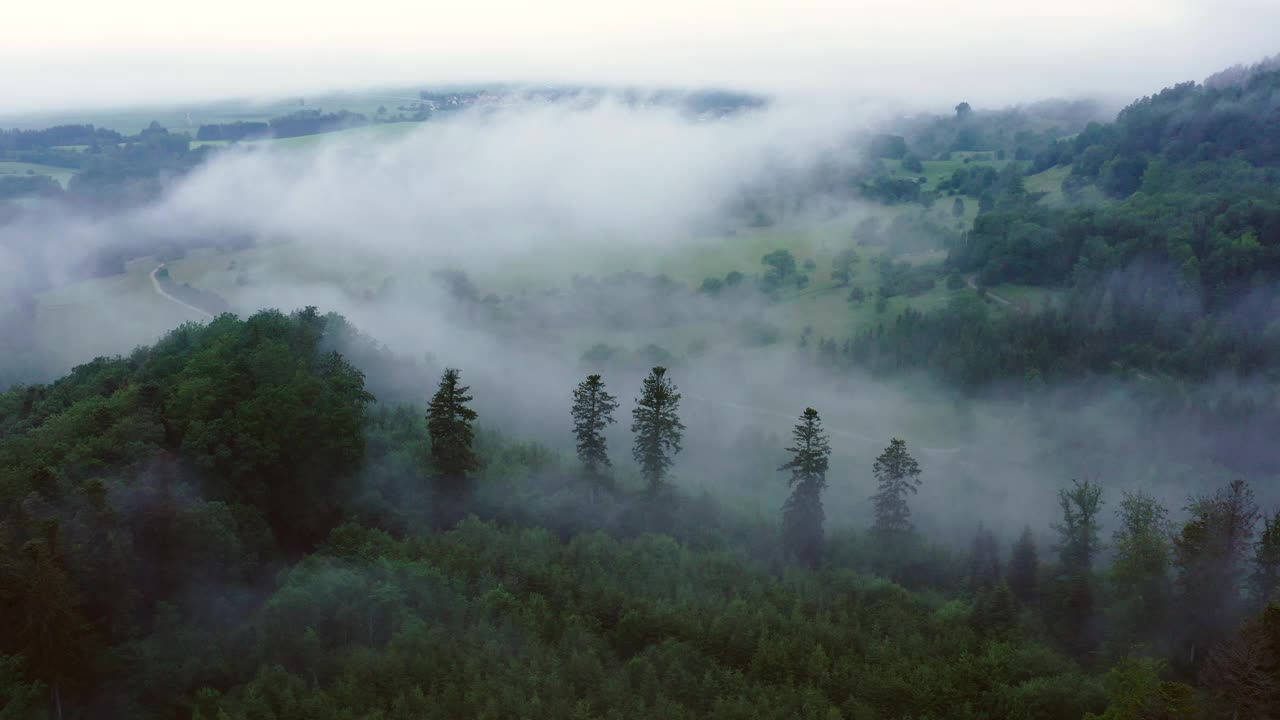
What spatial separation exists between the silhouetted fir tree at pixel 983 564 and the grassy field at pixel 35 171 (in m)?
115

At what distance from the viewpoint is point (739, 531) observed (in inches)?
1697

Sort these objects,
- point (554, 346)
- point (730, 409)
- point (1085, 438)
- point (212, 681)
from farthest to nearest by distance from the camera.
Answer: point (554, 346) → point (730, 409) → point (1085, 438) → point (212, 681)

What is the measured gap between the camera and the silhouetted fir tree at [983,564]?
3931 cm

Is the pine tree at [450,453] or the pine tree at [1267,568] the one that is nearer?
the pine tree at [1267,568]

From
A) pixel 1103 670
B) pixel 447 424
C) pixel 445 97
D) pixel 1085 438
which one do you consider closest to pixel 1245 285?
pixel 1085 438

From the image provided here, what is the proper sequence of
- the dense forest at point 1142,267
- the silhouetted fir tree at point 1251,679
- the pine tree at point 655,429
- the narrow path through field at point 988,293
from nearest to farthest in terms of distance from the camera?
the silhouetted fir tree at point 1251,679, the pine tree at point 655,429, the dense forest at point 1142,267, the narrow path through field at point 988,293

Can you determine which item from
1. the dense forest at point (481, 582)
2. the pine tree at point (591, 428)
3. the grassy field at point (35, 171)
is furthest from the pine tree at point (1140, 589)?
the grassy field at point (35, 171)

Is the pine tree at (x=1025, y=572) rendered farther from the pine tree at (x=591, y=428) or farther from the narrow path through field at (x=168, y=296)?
the narrow path through field at (x=168, y=296)

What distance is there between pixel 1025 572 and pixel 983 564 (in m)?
1.68

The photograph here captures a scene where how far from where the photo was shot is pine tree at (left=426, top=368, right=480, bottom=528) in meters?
40.9

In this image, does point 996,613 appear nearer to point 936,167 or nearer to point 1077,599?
point 1077,599

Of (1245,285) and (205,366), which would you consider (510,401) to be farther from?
(1245,285)

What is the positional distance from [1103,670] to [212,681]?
90.6ft

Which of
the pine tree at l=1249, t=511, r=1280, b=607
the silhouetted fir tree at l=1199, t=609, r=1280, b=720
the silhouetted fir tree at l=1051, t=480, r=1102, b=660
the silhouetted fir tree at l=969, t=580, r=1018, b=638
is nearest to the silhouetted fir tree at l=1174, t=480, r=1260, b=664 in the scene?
the pine tree at l=1249, t=511, r=1280, b=607
